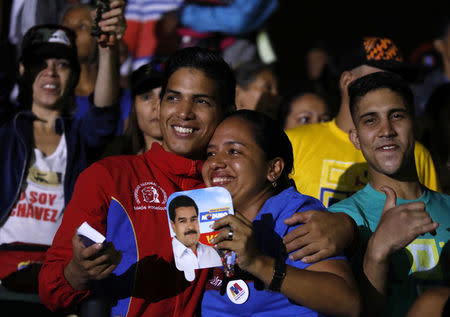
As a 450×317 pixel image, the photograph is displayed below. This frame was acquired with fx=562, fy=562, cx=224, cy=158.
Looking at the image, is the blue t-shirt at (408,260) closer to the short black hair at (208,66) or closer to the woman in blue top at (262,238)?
the woman in blue top at (262,238)

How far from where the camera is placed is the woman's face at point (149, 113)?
13.3 feet

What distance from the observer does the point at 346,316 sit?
2.36 m

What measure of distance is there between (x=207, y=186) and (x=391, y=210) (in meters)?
0.89

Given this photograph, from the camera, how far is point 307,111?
5.00m

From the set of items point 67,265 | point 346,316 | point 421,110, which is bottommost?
point 346,316

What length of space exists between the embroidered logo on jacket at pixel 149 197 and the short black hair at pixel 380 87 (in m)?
1.30

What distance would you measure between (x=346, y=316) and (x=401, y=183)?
1.08 m

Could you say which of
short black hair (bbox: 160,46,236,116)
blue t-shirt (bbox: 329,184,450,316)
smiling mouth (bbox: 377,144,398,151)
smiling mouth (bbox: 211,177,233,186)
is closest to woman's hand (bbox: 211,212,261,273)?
smiling mouth (bbox: 211,177,233,186)

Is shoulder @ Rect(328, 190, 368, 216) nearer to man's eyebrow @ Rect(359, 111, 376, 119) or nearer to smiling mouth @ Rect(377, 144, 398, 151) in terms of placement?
smiling mouth @ Rect(377, 144, 398, 151)

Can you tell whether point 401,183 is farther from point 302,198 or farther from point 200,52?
point 200,52

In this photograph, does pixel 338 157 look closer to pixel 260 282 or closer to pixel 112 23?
pixel 260 282

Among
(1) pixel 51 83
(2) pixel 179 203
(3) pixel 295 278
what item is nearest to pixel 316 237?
(3) pixel 295 278

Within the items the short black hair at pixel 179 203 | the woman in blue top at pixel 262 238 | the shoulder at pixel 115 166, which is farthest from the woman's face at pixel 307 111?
the short black hair at pixel 179 203

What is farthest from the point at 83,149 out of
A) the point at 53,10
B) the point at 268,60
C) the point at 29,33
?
the point at 268,60
